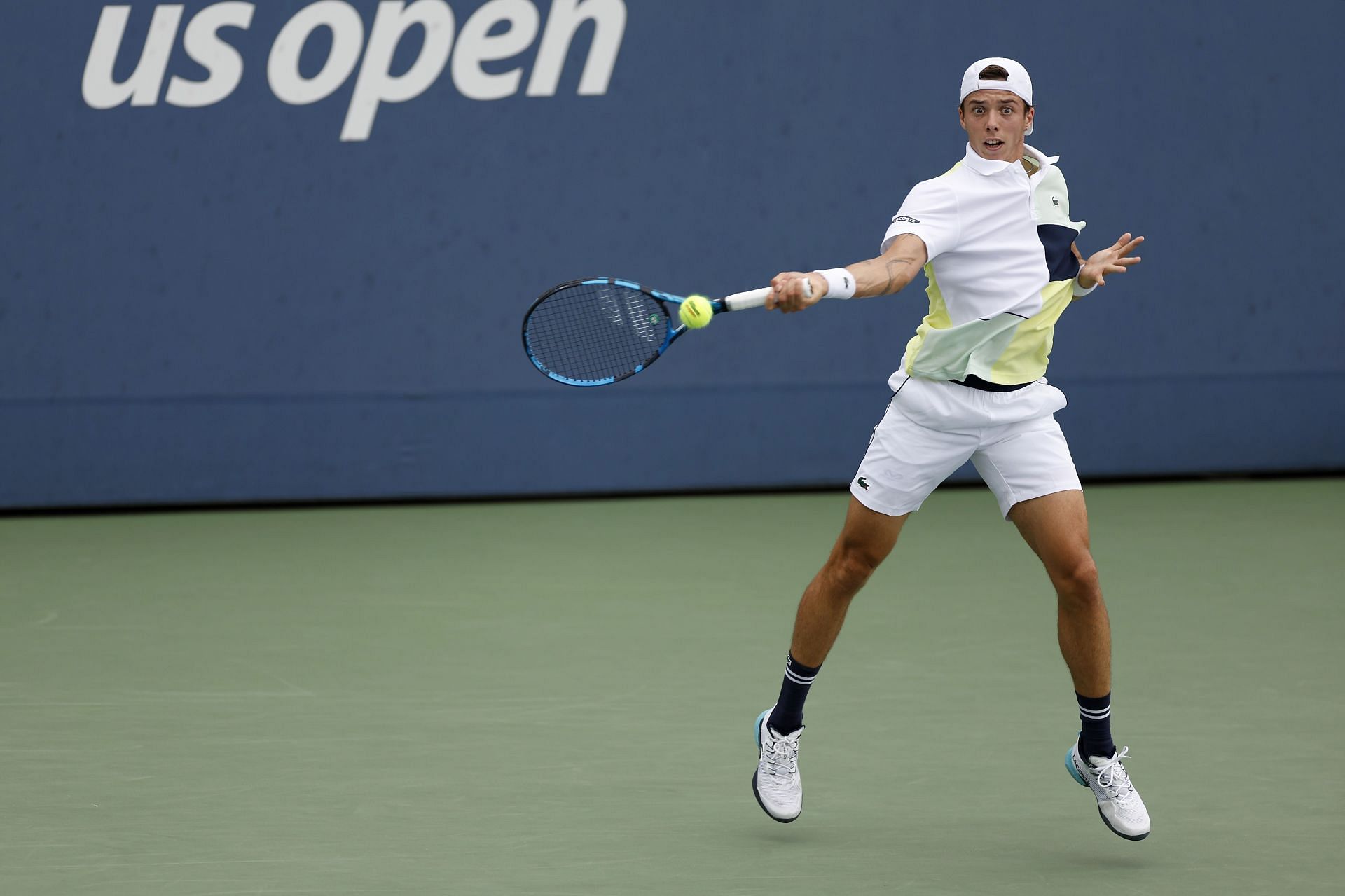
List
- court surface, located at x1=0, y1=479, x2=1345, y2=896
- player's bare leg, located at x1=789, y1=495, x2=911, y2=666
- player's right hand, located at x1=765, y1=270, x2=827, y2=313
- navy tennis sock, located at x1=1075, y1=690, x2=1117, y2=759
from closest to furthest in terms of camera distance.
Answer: player's right hand, located at x1=765, y1=270, x2=827, y2=313, court surface, located at x1=0, y1=479, x2=1345, y2=896, navy tennis sock, located at x1=1075, y1=690, x2=1117, y2=759, player's bare leg, located at x1=789, y1=495, x2=911, y2=666

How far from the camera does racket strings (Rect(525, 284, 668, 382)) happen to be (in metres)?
4.05

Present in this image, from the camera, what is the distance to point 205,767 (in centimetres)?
428

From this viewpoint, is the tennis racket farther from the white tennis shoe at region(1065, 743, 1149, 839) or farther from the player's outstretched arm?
the white tennis shoe at region(1065, 743, 1149, 839)

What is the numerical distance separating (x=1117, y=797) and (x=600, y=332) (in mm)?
1693

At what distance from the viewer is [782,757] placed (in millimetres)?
3832

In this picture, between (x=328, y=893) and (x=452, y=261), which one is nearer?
(x=328, y=893)

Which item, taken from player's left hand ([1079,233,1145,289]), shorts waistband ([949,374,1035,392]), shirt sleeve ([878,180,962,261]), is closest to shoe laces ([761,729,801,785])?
shorts waistband ([949,374,1035,392])

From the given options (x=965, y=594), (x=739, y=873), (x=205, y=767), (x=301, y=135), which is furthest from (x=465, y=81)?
(x=739, y=873)

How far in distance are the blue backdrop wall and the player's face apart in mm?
5161

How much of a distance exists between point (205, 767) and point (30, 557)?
3.62m

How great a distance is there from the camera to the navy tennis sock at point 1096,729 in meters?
3.70

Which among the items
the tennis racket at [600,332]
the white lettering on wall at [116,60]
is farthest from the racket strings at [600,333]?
the white lettering on wall at [116,60]

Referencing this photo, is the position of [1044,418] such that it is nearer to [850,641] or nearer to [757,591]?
[850,641]

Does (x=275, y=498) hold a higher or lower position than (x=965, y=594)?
lower
